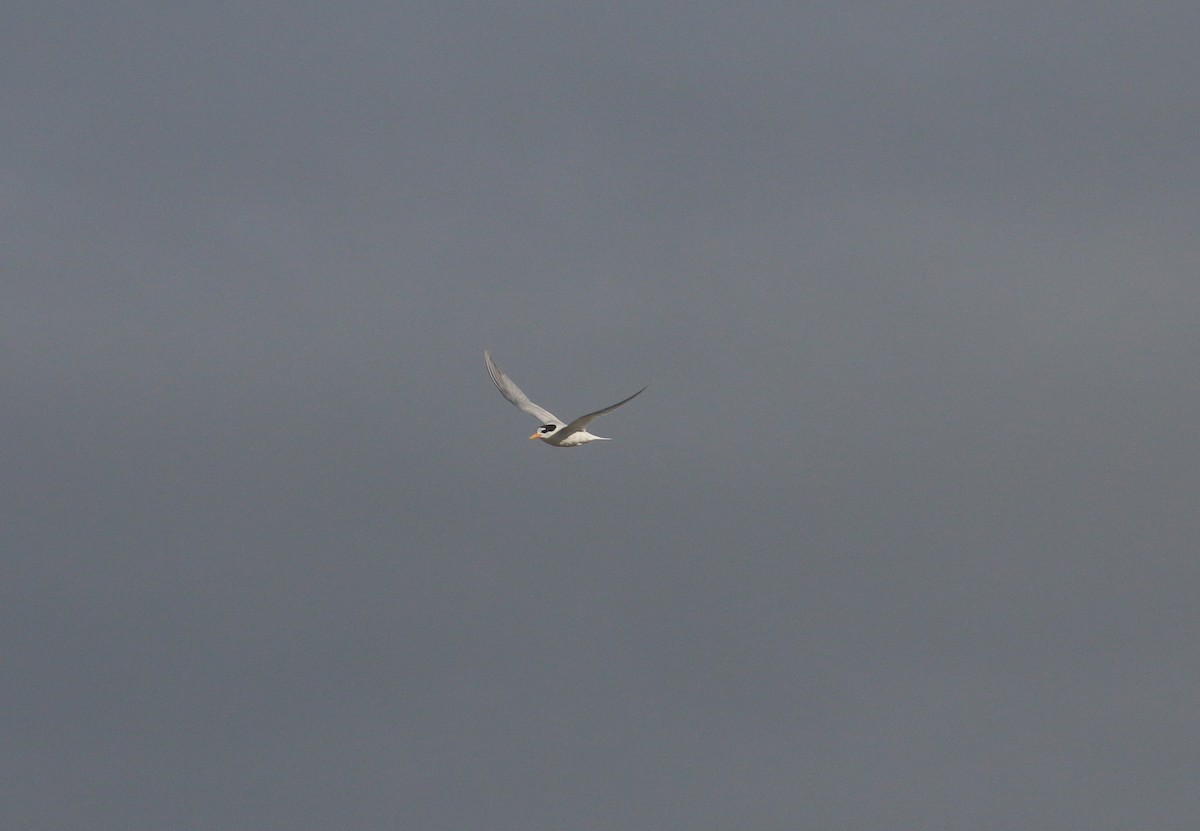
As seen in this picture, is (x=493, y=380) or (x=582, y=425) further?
(x=493, y=380)

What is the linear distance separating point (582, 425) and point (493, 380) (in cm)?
1561

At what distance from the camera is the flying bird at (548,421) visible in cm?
10588

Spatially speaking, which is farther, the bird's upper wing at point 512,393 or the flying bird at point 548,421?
the bird's upper wing at point 512,393

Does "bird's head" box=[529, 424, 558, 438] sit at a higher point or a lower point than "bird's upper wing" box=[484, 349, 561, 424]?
lower

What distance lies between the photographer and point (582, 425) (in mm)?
105500

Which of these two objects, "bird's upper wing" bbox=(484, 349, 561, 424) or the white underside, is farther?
"bird's upper wing" bbox=(484, 349, 561, 424)

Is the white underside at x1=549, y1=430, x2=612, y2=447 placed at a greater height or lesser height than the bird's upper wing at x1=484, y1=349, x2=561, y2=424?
lesser

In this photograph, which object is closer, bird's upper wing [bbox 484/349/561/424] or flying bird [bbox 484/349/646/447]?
flying bird [bbox 484/349/646/447]

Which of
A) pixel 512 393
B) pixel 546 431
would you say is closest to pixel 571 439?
pixel 546 431

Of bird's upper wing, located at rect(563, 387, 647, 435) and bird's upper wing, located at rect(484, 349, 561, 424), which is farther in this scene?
bird's upper wing, located at rect(484, 349, 561, 424)

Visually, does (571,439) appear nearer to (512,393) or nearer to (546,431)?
(546,431)

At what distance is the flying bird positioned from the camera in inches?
4168

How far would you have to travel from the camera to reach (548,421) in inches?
4582

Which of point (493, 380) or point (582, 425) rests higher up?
point (493, 380)
